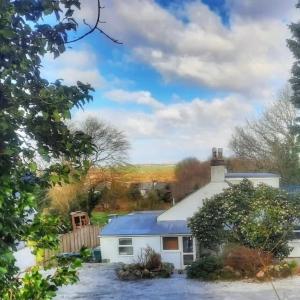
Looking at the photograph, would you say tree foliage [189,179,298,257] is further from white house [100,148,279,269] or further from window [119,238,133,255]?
window [119,238,133,255]

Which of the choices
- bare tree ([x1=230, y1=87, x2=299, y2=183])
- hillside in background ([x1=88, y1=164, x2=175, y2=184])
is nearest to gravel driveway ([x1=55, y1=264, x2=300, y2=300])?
bare tree ([x1=230, y1=87, x2=299, y2=183])

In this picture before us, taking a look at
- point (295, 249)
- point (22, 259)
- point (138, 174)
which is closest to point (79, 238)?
point (138, 174)

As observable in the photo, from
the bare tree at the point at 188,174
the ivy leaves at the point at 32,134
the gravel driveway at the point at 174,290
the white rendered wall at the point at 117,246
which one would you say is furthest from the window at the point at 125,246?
the ivy leaves at the point at 32,134

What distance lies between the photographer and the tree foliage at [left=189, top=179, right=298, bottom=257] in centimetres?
1845

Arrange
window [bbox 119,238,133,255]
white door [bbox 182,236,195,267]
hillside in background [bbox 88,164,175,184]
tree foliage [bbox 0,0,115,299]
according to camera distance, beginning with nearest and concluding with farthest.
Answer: tree foliage [bbox 0,0,115,299], white door [bbox 182,236,195,267], window [bbox 119,238,133,255], hillside in background [bbox 88,164,175,184]

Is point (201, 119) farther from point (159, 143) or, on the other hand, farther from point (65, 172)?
point (65, 172)

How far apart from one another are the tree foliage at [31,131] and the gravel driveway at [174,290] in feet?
35.4

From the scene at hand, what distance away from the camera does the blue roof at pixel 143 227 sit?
861 inches

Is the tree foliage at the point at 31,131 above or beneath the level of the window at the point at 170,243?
above

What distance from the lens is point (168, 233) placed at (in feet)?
70.7

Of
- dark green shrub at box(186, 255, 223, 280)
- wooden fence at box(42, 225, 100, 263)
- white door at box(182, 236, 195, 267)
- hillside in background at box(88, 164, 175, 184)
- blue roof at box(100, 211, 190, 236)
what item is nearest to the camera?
dark green shrub at box(186, 255, 223, 280)

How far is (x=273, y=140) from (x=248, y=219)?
15.8 metres

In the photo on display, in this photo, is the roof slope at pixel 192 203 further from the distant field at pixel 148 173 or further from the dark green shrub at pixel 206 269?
the distant field at pixel 148 173

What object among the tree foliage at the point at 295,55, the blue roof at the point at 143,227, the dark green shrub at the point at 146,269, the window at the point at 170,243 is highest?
the tree foliage at the point at 295,55
